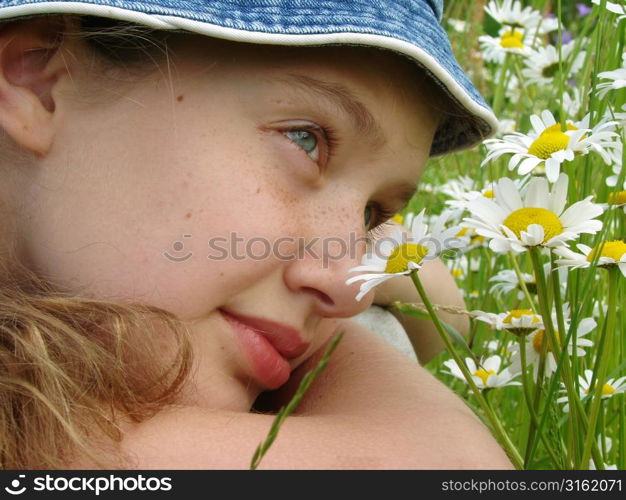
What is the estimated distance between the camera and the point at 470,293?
1527 mm

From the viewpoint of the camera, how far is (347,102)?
81 centimetres

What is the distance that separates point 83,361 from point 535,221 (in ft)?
1.28

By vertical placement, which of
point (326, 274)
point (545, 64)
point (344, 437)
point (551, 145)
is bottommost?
point (344, 437)

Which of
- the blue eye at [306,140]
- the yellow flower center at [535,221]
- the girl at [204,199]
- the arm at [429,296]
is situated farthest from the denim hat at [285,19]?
the arm at [429,296]

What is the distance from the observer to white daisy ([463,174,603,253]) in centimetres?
63

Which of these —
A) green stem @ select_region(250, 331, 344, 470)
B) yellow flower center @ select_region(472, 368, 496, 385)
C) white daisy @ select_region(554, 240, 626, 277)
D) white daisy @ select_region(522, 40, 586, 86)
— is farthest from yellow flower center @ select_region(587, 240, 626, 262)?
white daisy @ select_region(522, 40, 586, 86)

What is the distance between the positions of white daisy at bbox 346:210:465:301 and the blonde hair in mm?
178

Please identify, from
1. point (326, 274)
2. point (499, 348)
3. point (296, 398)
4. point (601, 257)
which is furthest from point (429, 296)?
point (296, 398)

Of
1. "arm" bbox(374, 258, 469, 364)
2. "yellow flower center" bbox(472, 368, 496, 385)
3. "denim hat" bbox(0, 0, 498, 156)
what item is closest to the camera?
"denim hat" bbox(0, 0, 498, 156)

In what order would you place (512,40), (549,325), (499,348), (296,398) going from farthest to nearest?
(512,40) < (499,348) < (549,325) < (296,398)

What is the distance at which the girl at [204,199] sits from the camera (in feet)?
2.32

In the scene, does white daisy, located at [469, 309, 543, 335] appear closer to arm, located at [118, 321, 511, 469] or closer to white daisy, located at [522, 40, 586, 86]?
arm, located at [118, 321, 511, 469]

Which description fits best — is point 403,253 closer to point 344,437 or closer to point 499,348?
point 344,437
